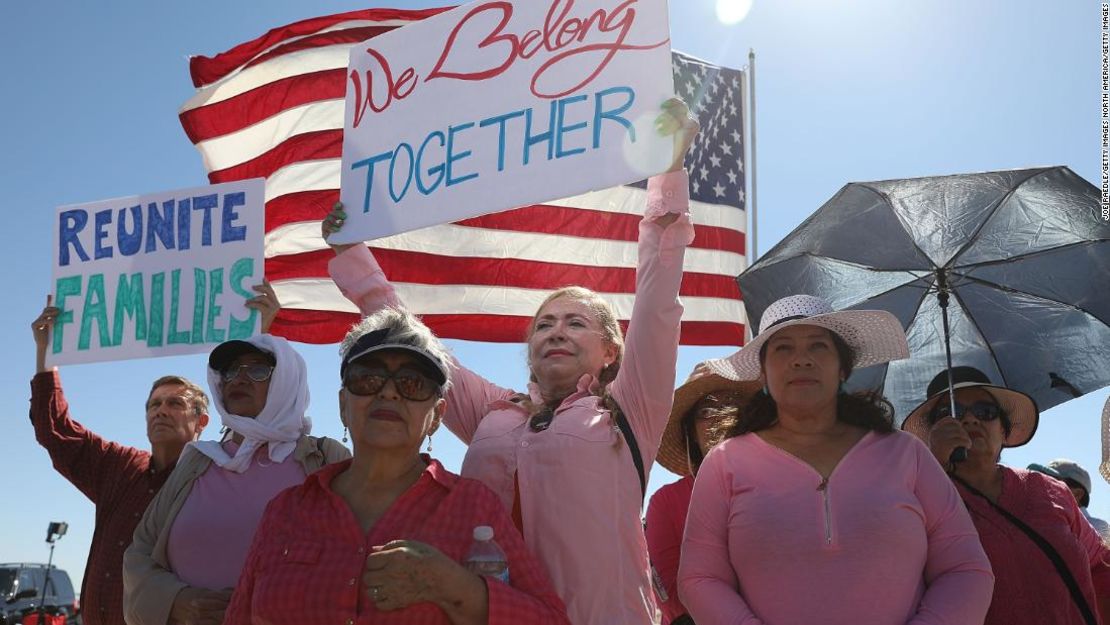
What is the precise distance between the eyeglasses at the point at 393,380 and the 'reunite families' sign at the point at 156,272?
1.99 metres

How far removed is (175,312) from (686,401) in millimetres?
2444

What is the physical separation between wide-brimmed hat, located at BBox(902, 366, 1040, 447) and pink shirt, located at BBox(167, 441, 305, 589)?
8.03ft

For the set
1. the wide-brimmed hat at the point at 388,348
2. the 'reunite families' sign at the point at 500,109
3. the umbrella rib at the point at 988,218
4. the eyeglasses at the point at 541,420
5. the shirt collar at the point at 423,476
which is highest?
the 'reunite families' sign at the point at 500,109

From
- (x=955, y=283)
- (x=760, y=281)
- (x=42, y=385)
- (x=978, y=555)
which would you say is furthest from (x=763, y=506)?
(x=42, y=385)

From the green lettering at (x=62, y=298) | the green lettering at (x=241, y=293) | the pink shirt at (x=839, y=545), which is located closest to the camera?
the pink shirt at (x=839, y=545)

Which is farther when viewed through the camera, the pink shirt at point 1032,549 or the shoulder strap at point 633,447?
the pink shirt at point 1032,549

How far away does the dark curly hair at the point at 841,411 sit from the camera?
10.1 ft

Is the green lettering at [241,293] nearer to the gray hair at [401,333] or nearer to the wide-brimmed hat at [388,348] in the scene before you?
the gray hair at [401,333]

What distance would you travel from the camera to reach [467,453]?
10.6 feet

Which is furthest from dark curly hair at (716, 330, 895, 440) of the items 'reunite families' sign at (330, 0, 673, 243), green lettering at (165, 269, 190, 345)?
green lettering at (165, 269, 190, 345)

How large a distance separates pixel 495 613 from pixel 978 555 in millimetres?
1426

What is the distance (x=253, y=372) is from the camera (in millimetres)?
3539

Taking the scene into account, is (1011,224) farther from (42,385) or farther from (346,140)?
(42,385)

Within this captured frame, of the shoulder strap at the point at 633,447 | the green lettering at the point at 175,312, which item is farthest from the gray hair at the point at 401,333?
the green lettering at the point at 175,312
